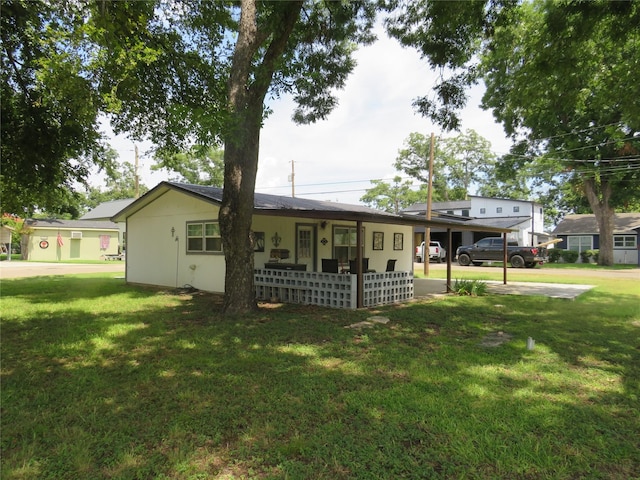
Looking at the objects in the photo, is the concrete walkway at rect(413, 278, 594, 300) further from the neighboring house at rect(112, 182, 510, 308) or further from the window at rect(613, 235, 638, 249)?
the window at rect(613, 235, 638, 249)

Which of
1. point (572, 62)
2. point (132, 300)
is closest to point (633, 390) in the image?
point (572, 62)

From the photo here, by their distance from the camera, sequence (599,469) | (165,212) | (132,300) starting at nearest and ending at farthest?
(599,469), (132,300), (165,212)

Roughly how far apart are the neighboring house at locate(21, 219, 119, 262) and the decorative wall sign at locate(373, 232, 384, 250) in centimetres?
2600

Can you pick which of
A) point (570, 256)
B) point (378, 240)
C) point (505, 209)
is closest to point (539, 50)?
point (378, 240)

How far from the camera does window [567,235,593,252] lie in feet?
98.9

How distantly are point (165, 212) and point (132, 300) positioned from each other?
13.8ft

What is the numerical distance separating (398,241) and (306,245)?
5327mm

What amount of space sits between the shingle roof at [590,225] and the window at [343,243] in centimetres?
2347

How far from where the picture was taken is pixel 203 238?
12016 millimetres

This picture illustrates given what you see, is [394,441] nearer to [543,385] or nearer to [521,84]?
[543,385]

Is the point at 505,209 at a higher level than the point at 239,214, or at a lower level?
higher

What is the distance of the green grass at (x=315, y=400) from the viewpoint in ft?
8.97

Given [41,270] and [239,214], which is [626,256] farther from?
[41,270]

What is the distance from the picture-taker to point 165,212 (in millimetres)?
13453
